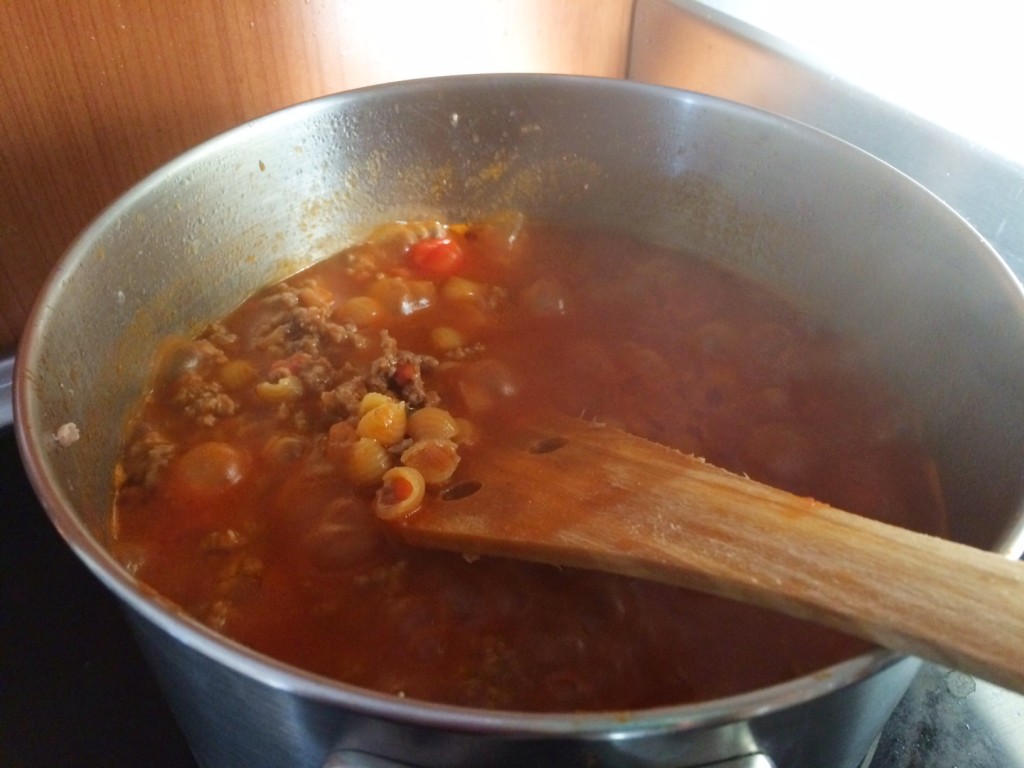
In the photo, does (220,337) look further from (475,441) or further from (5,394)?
(475,441)

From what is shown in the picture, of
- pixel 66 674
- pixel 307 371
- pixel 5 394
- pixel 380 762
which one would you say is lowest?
pixel 66 674

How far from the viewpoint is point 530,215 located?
7.31 ft

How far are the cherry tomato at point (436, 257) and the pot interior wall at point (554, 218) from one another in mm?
110

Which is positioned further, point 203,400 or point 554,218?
point 554,218

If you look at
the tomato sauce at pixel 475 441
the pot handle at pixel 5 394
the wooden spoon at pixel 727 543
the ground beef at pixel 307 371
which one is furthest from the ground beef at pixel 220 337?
the wooden spoon at pixel 727 543

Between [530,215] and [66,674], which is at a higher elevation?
[530,215]

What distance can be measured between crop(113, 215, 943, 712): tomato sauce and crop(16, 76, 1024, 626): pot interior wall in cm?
6

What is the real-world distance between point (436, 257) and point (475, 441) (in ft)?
2.12

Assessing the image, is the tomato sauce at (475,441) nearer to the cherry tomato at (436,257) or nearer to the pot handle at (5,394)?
the cherry tomato at (436,257)

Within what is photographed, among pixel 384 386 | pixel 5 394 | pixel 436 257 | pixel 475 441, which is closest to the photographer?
pixel 475 441

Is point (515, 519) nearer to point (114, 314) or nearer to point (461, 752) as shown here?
point (461, 752)

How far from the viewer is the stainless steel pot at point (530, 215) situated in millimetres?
872

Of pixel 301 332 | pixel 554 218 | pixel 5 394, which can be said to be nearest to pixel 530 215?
pixel 554 218

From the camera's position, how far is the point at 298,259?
83.5 inches
